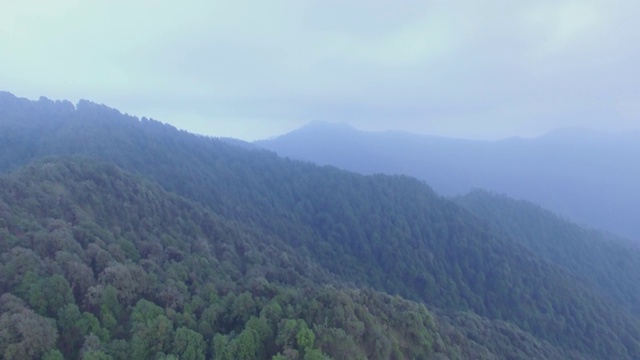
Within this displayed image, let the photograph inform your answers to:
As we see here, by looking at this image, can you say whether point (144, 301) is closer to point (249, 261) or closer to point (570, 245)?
point (249, 261)

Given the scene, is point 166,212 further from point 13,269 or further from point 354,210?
point 354,210

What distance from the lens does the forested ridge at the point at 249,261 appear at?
33625 mm

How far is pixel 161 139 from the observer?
442ft

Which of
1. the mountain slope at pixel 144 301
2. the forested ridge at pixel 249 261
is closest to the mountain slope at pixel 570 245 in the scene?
the forested ridge at pixel 249 261

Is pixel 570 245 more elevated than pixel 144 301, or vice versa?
pixel 144 301

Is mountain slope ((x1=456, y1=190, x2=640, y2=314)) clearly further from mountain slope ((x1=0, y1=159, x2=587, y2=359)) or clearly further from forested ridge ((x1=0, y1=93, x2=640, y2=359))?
mountain slope ((x1=0, y1=159, x2=587, y2=359))

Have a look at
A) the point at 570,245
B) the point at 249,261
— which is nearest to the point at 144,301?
the point at 249,261

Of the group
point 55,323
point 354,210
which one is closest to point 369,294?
point 55,323

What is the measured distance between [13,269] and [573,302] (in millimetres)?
106546

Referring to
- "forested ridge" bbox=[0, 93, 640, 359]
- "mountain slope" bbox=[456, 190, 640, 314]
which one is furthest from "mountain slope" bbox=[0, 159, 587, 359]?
"mountain slope" bbox=[456, 190, 640, 314]

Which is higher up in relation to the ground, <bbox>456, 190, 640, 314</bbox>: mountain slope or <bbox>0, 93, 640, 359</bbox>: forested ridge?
<bbox>0, 93, 640, 359</bbox>: forested ridge

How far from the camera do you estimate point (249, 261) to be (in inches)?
2489

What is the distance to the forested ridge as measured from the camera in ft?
110

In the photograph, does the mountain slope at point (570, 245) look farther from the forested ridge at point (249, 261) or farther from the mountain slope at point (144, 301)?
the mountain slope at point (144, 301)
